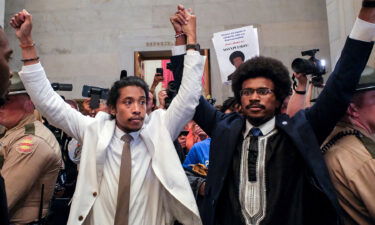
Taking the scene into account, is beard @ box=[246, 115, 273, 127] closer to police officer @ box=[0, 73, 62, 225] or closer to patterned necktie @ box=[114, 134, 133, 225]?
patterned necktie @ box=[114, 134, 133, 225]

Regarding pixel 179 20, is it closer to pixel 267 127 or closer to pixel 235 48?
pixel 267 127

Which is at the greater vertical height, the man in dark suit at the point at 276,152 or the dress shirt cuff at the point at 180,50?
the dress shirt cuff at the point at 180,50

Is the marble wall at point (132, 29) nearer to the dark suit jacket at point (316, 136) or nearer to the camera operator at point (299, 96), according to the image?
the camera operator at point (299, 96)

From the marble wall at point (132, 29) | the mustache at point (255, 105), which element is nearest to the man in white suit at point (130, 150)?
the mustache at point (255, 105)

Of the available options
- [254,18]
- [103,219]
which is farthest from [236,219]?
[254,18]

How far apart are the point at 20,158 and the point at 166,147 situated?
3.29 feet

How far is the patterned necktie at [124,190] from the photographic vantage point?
2.13 m

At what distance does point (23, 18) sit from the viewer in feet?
7.60

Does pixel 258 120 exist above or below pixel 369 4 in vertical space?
below

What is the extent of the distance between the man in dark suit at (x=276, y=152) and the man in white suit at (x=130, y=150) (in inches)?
9.4

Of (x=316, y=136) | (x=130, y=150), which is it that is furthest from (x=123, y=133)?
(x=316, y=136)

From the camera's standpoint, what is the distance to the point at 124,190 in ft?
7.15

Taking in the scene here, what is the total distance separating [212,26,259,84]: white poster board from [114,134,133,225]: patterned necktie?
80.6 inches

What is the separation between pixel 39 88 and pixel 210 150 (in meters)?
1.15
